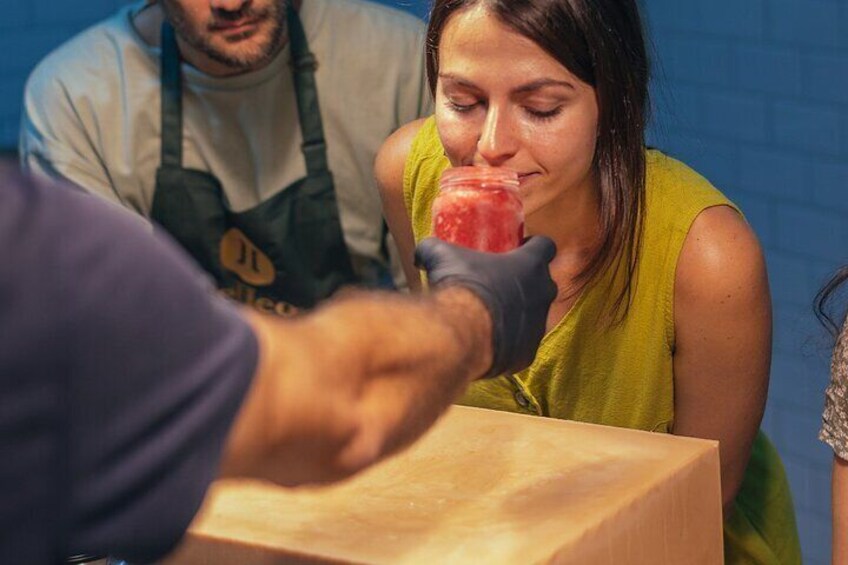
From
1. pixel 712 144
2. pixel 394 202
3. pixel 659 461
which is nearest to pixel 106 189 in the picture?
pixel 394 202

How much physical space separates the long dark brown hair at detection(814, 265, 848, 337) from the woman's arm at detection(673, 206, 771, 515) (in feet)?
0.21

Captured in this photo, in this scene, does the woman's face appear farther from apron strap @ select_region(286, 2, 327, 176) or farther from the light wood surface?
apron strap @ select_region(286, 2, 327, 176)

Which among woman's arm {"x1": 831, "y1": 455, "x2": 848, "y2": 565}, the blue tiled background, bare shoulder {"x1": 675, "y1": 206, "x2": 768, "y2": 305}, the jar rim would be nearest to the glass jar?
the jar rim

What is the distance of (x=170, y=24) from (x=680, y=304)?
147 centimetres

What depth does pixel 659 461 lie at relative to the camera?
1331 millimetres

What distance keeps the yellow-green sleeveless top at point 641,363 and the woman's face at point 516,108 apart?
0.43 feet

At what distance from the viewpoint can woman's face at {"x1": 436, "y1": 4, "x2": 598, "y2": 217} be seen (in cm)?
173

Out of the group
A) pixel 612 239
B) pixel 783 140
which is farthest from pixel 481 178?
pixel 783 140

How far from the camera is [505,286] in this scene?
3.95 feet

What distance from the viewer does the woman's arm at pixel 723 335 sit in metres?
1.78

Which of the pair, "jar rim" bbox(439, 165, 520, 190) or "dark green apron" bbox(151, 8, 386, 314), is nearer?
"jar rim" bbox(439, 165, 520, 190)

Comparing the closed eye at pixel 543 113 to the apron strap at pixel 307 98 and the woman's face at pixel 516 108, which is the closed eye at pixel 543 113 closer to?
the woman's face at pixel 516 108

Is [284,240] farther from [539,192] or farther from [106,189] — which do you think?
[539,192]

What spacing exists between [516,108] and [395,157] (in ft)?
1.30
